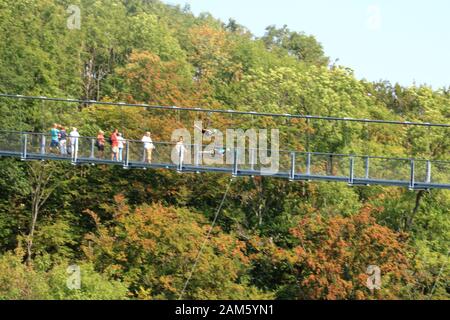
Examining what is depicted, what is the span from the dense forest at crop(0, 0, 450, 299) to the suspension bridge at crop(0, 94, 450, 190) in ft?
34.8

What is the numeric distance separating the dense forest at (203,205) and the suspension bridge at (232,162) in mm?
10604

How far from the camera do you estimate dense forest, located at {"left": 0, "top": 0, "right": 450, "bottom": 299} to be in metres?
45.9

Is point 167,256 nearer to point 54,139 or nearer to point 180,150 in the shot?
point 54,139

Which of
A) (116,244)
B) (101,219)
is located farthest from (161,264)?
(101,219)

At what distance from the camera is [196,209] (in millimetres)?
50781

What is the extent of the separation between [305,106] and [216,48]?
17.5 m

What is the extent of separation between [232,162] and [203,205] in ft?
59.1

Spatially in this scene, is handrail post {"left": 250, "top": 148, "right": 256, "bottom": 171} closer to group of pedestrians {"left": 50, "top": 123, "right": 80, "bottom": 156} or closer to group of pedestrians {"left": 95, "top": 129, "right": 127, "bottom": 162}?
group of pedestrians {"left": 95, "top": 129, "right": 127, "bottom": 162}

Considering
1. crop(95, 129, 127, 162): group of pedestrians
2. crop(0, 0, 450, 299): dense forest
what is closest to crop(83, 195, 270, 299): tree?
crop(0, 0, 450, 299): dense forest

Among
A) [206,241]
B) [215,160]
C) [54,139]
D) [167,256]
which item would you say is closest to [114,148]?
[54,139]

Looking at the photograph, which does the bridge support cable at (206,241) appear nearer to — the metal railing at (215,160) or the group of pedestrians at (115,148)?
the metal railing at (215,160)

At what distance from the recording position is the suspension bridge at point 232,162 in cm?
3184

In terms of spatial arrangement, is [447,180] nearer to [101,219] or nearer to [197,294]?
[197,294]
